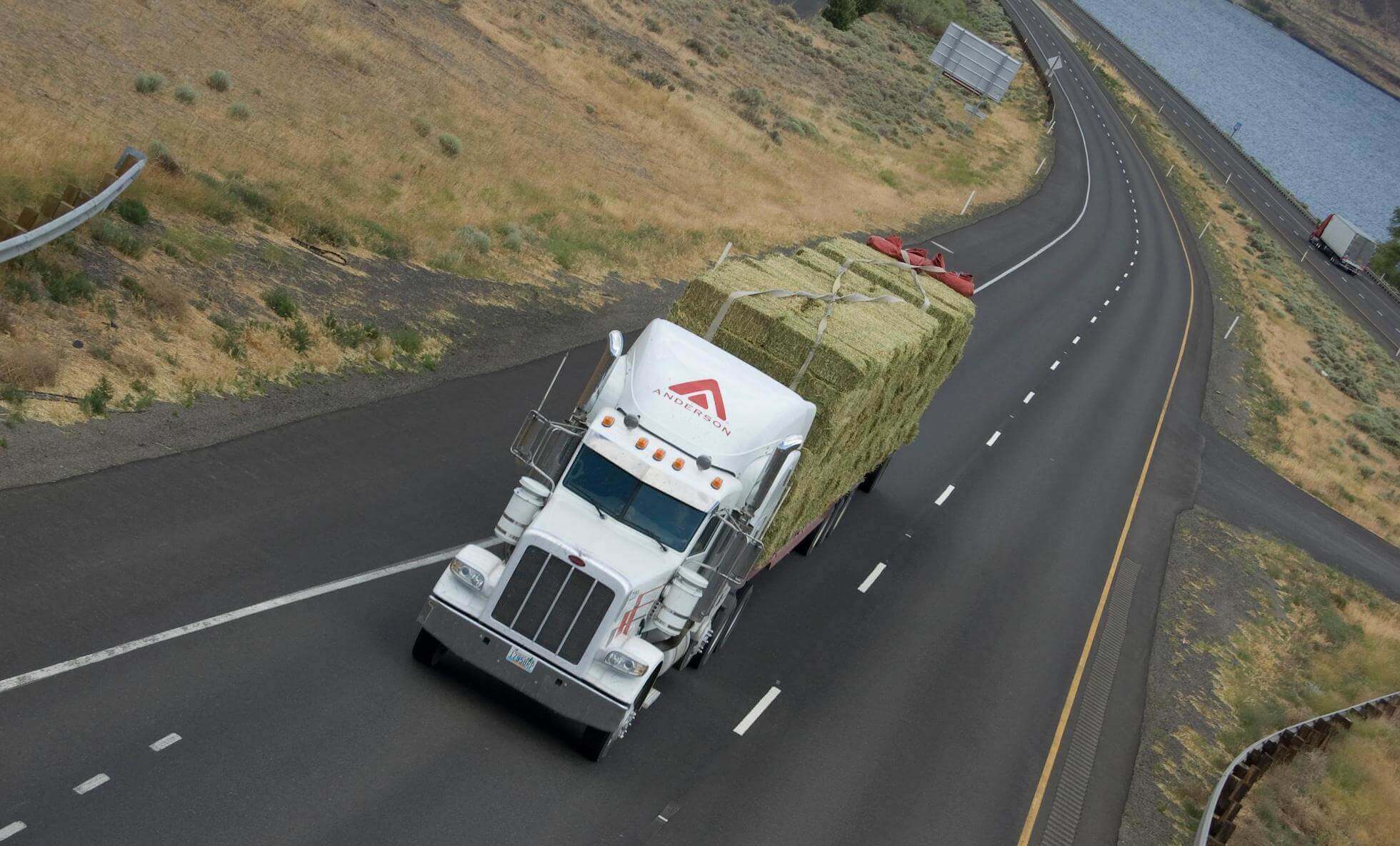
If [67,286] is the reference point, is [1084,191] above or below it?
above

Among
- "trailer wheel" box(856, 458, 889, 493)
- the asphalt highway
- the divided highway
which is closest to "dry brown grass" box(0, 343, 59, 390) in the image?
the divided highway

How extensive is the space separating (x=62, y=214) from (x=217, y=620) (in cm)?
791

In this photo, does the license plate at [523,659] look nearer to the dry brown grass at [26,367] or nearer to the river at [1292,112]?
the dry brown grass at [26,367]

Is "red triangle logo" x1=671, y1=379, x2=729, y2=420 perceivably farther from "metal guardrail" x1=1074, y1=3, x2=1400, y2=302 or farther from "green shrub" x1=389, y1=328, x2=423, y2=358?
"metal guardrail" x1=1074, y1=3, x2=1400, y2=302

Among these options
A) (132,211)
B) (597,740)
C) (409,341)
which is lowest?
(409,341)

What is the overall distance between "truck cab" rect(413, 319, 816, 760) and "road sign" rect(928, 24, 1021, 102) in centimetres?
6160

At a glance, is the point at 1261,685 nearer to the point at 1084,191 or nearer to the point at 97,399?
the point at 97,399

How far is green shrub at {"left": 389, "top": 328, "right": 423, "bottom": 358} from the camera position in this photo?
21.8 metres

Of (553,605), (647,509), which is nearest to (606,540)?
(647,509)

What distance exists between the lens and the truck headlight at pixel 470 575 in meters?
13.3

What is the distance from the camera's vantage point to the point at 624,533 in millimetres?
13789

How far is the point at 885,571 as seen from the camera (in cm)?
2233

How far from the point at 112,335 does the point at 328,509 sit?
13.3ft

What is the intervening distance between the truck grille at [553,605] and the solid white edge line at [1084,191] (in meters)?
12.5
